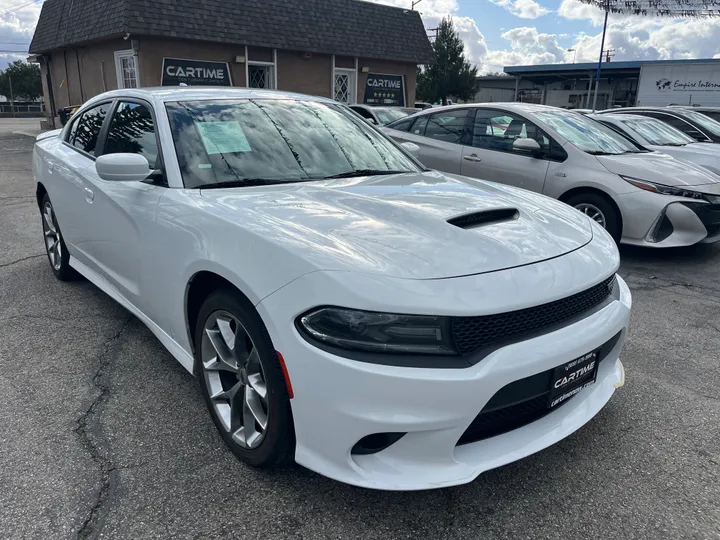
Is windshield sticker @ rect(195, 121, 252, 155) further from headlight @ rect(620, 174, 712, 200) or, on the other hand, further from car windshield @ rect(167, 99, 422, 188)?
headlight @ rect(620, 174, 712, 200)

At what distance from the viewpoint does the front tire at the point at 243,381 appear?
203cm

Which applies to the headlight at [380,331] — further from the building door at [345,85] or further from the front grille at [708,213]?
the building door at [345,85]

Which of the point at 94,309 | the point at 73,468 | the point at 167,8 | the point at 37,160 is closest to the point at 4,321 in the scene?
the point at 94,309

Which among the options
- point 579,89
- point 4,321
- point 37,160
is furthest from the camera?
point 579,89

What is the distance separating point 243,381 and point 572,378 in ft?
4.29

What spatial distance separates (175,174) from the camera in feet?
8.95

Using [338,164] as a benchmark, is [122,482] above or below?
below

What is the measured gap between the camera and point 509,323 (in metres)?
1.94

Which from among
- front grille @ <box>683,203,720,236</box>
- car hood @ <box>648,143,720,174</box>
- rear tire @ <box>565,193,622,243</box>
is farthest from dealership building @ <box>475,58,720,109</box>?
rear tire @ <box>565,193,622,243</box>

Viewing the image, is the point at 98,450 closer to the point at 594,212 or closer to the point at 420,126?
the point at 594,212

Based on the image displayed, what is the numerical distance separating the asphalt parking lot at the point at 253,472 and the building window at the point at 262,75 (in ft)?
51.1

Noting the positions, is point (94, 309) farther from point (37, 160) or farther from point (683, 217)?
point (683, 217)

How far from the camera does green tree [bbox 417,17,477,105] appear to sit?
46844 mm

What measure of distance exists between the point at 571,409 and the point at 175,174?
210 cm
